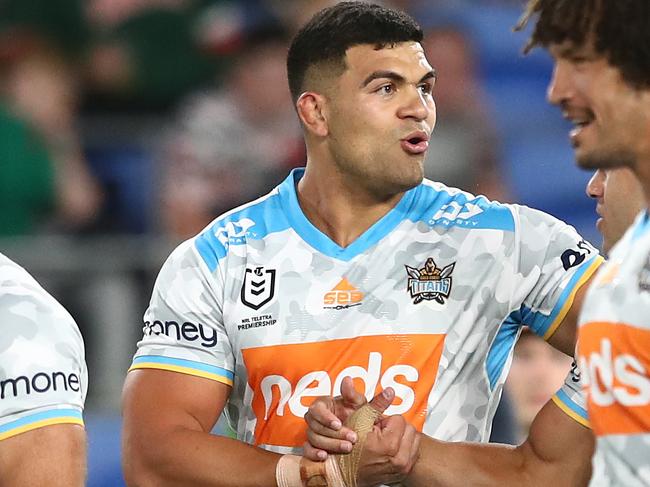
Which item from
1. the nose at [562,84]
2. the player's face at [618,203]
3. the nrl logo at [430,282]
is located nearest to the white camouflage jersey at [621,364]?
the nose at [562,84]

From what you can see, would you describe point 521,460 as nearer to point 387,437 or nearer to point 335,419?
point 387,437

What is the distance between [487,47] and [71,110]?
2670mm

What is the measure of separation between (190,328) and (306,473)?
2.09ft

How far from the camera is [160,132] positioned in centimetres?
835

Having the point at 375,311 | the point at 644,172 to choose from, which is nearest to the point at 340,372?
the point at 375,311

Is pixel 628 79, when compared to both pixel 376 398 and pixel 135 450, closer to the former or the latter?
pixel 376 398

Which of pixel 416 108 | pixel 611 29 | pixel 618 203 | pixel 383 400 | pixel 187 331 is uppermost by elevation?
pixel 611 29

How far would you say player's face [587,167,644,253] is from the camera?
13.4ft

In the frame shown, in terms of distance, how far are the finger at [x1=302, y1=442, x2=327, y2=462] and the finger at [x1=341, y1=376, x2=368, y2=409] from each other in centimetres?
16

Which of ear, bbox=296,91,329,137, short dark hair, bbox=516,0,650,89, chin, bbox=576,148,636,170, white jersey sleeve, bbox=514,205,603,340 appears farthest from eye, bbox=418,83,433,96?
chin, bbox=576,148,636,170

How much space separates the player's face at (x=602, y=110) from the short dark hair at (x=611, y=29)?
0.02 metres

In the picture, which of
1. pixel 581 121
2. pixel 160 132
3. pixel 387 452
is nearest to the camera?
pixel 581 121

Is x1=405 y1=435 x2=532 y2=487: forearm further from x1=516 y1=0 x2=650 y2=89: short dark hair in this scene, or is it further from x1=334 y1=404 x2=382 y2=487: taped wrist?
x1=516 y1=0 x2=650 y2=89: short dark hair

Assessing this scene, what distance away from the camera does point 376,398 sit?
4.13 m
